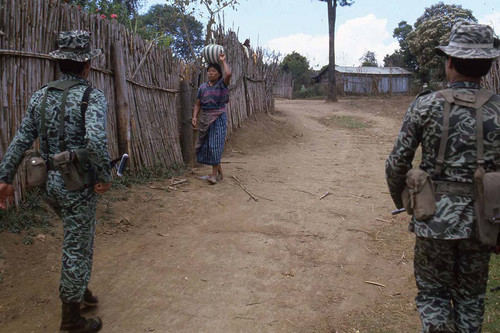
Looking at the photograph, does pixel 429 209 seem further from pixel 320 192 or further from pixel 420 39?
pixel 420 39

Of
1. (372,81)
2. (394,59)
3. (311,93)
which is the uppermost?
(394,59)

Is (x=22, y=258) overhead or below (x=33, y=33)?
below

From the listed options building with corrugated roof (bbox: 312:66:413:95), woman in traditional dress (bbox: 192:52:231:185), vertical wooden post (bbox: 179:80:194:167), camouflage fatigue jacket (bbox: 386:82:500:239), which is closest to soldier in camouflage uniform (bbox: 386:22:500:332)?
camouflage fatigue jacket (bbox: 386:82:500:239)

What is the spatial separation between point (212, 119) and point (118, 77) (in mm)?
1385

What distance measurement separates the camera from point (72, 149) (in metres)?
2.50

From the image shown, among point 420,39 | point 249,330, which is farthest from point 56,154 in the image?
point 420,39

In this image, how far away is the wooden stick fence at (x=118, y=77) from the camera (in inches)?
147

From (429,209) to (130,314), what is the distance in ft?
6.36

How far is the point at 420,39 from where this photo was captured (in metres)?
22.6

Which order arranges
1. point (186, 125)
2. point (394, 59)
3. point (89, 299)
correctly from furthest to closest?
1. point (394, 59)
2. point (186, 125)
3. point (89, 299)

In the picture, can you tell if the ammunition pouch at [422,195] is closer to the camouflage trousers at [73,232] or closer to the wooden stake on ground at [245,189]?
the camouflage trousers at [73,232]

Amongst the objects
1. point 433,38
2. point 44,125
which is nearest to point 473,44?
point 44,125

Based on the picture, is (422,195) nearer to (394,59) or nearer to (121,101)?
(121,101)

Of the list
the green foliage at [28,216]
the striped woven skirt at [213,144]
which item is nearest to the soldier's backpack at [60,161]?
the green foliage at [28,216]
